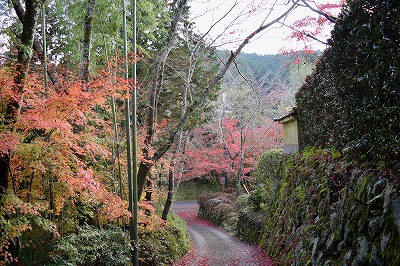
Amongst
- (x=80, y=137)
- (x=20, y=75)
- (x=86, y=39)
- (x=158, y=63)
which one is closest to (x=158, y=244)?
(x=80, y=137)

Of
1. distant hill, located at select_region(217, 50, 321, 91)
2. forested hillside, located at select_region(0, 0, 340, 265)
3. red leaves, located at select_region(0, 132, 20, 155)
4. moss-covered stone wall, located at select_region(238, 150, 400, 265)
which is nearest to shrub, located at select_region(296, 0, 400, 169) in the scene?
moss-covered stone wall, located at select_region(238, 150, 400, 265)

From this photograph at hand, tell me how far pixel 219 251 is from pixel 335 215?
7679mm

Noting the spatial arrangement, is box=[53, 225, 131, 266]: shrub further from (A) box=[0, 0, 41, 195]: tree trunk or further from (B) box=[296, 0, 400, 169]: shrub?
(B) box=[296, 0, 400, 169]: shrub

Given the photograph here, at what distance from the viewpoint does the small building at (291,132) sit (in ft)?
33.5

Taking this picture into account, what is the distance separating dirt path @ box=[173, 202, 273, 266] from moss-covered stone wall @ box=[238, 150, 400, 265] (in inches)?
28.3

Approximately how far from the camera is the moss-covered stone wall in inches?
142

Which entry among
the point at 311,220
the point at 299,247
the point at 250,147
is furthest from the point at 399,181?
the point at 250,147

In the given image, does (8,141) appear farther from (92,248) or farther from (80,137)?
(92,248)

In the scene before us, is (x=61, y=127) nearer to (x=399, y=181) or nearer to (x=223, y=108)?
(x=399, y=181)

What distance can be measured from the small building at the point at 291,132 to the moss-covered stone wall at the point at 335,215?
73 centimetres

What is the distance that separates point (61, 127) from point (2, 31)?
517cm

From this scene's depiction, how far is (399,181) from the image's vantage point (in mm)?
3549

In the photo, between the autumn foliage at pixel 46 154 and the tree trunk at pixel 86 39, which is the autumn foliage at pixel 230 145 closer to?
the tree trunk at pixel 86 39

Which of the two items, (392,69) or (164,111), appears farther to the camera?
(164,111)
